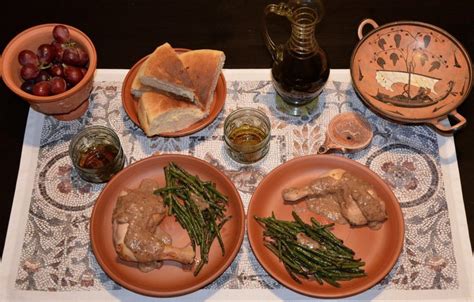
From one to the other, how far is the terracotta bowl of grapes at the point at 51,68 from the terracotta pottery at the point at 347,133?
1191mm

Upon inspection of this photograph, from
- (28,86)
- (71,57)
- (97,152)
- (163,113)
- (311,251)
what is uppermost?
(71,57)

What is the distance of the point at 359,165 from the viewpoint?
8.22ft

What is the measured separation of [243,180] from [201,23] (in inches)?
40.8

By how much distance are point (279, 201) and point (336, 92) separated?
0.70m

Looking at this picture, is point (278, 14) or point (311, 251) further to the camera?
point (278, 14)

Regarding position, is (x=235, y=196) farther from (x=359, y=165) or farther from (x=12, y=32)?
A: (x=12, y=32)

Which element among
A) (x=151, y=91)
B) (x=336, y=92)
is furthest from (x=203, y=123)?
(x=336, y=92)

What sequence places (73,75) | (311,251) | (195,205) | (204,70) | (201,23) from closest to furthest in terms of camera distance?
(311,251), (195,205), (73,75), (204,70), (201,23)

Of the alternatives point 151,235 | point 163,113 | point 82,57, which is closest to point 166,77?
point 163,113

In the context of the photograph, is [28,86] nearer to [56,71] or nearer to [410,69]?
[56,71]

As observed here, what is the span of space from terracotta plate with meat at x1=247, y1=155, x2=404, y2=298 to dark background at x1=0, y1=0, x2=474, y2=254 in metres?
0.69

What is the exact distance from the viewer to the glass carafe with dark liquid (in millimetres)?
2412

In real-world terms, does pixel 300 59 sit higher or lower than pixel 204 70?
higher

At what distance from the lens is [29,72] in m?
2.53
